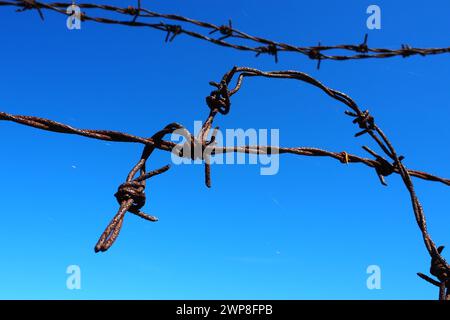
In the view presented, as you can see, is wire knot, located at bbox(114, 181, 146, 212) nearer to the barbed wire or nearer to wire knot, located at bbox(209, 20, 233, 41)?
the barbed wire

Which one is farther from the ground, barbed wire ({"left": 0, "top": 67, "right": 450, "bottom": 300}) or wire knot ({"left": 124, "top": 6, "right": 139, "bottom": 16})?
wire knot ({"left": 124, "top": 6, "right": 139, "bottom": 16})

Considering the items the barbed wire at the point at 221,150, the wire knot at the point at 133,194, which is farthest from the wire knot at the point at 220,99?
the wire knot at the point at 133,194

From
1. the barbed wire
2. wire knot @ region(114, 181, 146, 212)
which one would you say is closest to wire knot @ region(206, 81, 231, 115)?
the barbed wire

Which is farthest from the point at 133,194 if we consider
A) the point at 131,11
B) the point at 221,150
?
the point at 131,11

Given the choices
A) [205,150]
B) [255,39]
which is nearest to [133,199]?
[205,150]

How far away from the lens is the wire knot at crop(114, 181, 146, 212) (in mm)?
2479

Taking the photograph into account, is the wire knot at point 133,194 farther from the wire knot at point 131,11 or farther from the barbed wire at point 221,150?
the wire knot at point 131,11

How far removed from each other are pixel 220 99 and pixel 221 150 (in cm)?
31

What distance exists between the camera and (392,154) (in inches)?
117

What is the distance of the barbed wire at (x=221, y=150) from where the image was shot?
8.16 feet

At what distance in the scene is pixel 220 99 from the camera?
2.83 m

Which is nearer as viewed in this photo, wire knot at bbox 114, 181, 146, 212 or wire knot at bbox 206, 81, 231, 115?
wire knot at bbox 114, 181, 146, 212
